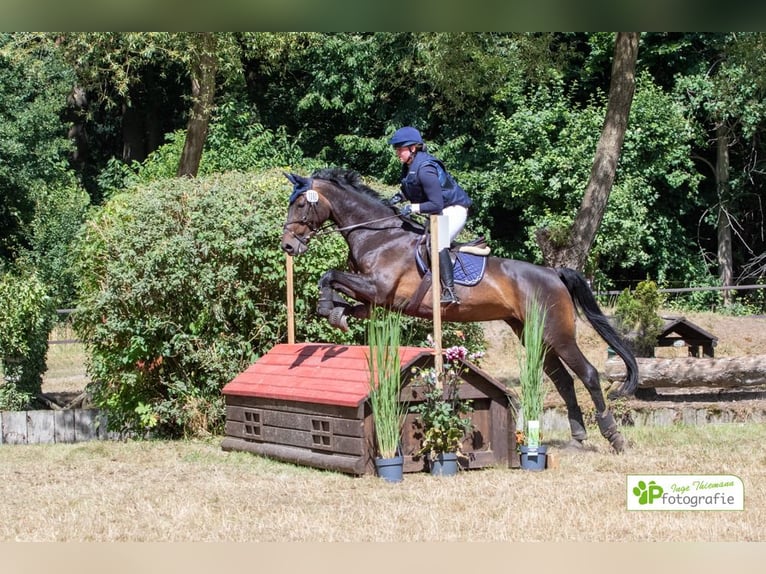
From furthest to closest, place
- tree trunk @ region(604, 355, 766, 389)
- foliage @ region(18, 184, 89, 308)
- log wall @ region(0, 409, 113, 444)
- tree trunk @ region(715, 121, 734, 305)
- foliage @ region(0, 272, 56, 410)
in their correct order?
tree trunk @ region(715, 121, 734, 305)
foliage @ region(18, 184, 89, 308)
foliage @ region(0, 272, 56, 410)
tree trunk @ region(604, 355, 766, 389)
log wall @ region(0, 409, 113, 444)

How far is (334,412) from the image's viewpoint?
731 centimetres

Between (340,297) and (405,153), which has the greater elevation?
(405,153)

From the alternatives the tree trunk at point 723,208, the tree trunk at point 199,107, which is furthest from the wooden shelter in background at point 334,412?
the tree trunk at point 723,208

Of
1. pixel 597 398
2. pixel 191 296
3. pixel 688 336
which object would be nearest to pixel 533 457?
pixel 597 398

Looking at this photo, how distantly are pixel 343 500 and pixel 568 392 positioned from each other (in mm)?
2797

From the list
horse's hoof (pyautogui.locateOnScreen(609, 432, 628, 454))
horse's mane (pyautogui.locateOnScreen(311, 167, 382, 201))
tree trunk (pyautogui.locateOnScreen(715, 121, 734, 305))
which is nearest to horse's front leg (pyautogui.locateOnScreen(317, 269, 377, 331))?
horse's mane (pyautogui.locateOnScreen(311, 167, 382, 201))

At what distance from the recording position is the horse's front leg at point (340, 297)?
757 centimetres

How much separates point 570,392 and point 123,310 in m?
4.27

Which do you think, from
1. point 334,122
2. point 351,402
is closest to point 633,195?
point 334,122

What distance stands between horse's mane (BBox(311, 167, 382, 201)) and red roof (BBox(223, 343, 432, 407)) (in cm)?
124

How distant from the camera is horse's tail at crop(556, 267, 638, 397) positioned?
8.18 metres

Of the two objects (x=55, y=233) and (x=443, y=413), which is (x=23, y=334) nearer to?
(x=443, y=413)

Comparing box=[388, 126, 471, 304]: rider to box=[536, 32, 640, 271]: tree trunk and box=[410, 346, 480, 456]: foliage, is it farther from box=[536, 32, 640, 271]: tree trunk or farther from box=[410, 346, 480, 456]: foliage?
box=[536, 32, 640, 271]: tree trunk

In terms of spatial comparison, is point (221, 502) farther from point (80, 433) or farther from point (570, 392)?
point (80, 433)
